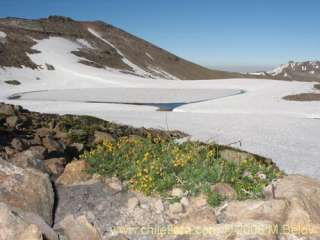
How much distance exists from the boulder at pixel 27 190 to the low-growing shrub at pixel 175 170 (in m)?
1.67

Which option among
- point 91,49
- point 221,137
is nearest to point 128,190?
point 221,137

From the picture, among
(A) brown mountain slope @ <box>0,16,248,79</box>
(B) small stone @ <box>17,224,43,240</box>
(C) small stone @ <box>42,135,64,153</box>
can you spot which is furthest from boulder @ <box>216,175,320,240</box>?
(A) brown mountain slope @ <box>0,16,248,79</box>

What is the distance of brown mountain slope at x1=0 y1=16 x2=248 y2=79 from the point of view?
262 ft

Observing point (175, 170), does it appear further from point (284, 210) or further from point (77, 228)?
point (77, 228)

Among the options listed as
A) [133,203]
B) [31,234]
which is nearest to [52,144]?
[133,203]

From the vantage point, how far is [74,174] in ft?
32.8

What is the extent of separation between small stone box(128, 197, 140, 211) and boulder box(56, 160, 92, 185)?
169cm

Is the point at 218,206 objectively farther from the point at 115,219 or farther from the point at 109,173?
the point at 109,173

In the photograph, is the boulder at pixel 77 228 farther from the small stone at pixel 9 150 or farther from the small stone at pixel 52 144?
the small stone at pixel 52 144

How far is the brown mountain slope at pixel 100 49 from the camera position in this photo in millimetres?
79963

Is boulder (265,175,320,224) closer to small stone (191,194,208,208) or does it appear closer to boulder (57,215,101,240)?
small stone (191,194,208,208)

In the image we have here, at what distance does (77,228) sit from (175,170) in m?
2.93

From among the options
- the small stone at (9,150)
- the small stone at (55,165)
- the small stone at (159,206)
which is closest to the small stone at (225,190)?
the small stone at (159,206)

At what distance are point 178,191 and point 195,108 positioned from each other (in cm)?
2473
